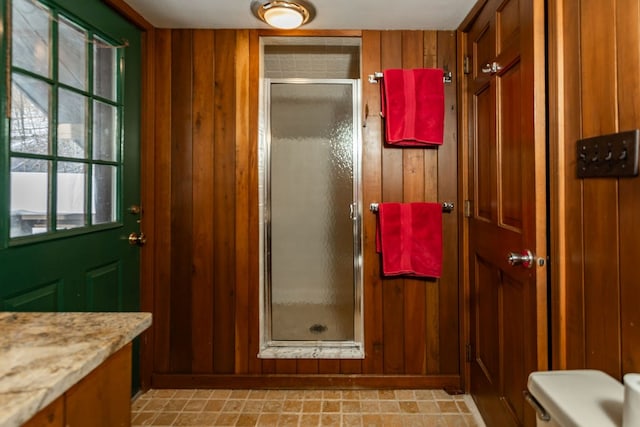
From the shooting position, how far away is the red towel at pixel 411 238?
203 centimetres

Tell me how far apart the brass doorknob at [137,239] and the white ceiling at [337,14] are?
3.95 feet

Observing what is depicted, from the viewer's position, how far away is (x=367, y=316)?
2107 mm

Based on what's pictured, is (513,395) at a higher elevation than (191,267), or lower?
lower

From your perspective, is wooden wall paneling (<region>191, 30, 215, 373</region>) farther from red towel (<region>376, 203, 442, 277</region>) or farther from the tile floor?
red towel (<region>376, 203, 442, 277</region>)

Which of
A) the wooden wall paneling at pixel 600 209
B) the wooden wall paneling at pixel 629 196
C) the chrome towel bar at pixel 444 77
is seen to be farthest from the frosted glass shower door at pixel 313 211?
the wooden wall paneling at pixel 629 196

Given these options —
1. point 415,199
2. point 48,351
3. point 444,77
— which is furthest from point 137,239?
point 444,77

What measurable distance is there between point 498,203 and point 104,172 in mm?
1894

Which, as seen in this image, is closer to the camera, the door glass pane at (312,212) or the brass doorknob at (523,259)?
the brass doorknob at (523,259)

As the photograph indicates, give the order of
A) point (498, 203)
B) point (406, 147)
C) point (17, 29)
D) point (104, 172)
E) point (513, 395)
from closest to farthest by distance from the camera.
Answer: point (17, 29)
point (513, 395)
point (498, 203)
point (104, 172)
point (406, 147)

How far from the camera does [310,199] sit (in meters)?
2.15

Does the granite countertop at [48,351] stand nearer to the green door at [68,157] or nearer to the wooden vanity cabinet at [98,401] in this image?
the wooden vanity cabinet at [98,401]

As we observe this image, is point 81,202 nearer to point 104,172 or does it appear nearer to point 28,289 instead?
point 104,172

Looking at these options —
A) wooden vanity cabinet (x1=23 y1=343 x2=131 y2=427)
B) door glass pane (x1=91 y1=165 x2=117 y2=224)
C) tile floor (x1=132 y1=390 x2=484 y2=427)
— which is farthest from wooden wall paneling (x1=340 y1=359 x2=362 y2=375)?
door glass pane (x1=91 y1=165 x2=117 y2=224)

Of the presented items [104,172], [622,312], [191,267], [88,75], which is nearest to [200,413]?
[191,267]
